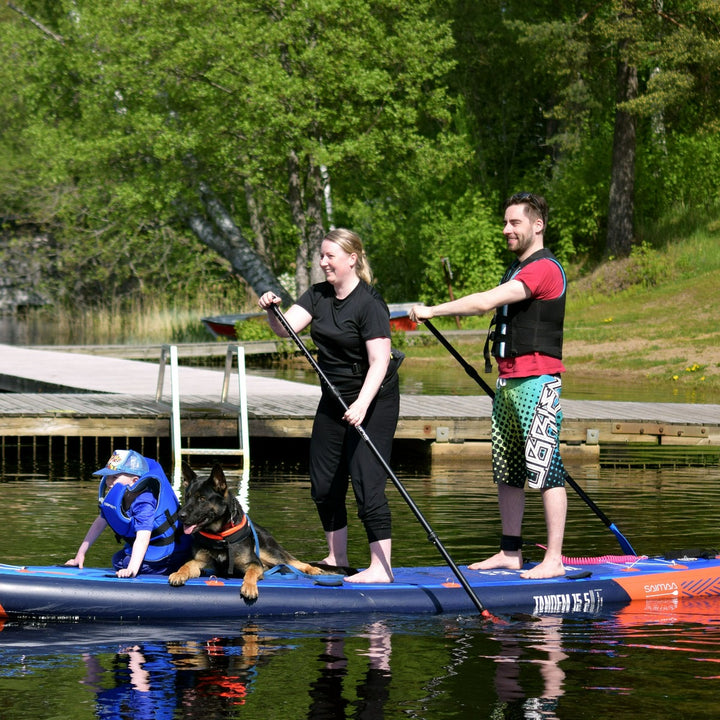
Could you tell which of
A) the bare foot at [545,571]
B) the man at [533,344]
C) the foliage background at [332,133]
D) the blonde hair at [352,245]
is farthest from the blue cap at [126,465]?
the foliage background at [332,133]

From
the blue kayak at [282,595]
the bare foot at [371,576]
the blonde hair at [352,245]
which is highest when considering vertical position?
the blonde hair at [352,245]

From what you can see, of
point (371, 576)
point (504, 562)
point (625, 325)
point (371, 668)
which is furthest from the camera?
point (625, 325)

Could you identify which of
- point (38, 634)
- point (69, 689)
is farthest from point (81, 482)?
point (69, 689)

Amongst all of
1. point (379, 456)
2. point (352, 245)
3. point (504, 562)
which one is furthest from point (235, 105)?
point (379, 456)

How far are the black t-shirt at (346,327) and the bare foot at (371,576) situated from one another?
114cm

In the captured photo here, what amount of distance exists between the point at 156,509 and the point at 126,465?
1.01ft

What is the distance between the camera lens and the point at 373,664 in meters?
7.11

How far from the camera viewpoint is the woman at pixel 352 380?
7.70 meters

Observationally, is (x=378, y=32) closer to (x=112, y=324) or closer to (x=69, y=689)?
(x=112, y=324)

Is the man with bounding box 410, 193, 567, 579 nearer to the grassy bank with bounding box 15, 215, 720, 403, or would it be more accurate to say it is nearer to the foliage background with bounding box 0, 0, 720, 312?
the grassy bank with bounding box 15, 215, 720, 403

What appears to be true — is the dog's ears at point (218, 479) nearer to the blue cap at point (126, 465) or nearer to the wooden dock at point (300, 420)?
the blue cap at point (126, 465)

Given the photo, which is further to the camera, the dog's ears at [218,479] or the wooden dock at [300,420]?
the wooden dock at [300,420]

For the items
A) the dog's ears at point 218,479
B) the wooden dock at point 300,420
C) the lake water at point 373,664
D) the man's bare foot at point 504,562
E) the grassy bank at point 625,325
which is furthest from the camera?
the grassy bank at point 625,325

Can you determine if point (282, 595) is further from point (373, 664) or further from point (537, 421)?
point (537, 421)
